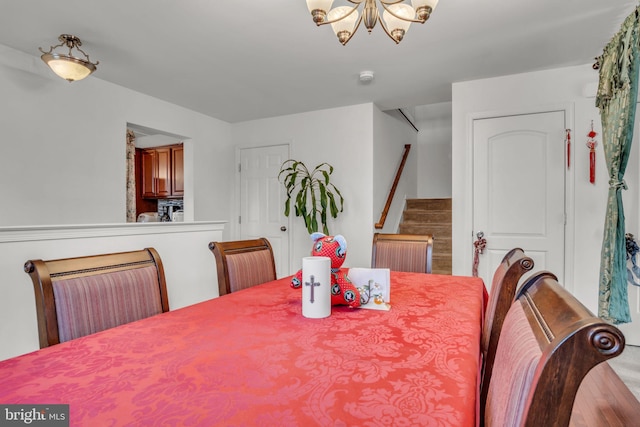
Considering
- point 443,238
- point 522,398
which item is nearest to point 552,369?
point 522,398

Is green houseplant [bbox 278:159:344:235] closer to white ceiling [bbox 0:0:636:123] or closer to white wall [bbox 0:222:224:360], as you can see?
white ceiling [bbox 0:0:636:123]

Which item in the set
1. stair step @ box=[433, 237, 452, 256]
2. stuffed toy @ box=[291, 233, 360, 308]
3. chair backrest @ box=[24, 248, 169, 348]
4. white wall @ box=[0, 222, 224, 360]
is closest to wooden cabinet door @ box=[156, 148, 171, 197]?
white wall @ box=[0, 222, 224, 360]

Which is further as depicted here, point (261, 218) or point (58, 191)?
point (261, 218)

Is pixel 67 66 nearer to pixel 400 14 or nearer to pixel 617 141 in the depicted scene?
pixel 400 14

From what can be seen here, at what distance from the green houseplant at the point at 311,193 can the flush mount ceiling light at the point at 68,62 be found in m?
2.12

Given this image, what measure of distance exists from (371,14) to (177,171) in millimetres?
4743

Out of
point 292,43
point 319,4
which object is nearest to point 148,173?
point 292,43

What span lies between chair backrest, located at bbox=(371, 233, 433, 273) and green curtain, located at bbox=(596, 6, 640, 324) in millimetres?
1208

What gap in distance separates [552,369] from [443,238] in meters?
4.28

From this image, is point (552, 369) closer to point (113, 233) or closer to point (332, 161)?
point (113, 233)

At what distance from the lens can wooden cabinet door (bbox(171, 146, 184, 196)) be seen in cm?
551

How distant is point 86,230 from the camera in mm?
2057

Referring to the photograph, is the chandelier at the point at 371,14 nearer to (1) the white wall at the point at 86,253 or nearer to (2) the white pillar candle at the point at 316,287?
(2) the white pillar candle at the point at 316,287

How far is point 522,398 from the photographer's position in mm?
465
